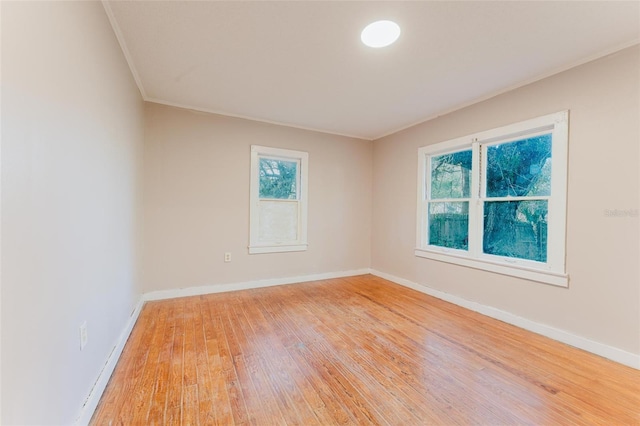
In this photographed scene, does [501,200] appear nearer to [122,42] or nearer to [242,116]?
[242,116]

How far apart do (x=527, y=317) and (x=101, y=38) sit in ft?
13.5

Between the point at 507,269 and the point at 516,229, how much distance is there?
429mm

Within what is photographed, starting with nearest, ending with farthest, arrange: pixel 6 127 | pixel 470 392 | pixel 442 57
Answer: pixel 6 127 → pixel 470 392 → pixel 442 57

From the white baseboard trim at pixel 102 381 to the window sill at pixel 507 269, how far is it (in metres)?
3.47

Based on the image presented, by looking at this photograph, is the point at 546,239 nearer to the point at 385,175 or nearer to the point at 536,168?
the point at 536,168

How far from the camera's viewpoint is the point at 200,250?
354 centimetres

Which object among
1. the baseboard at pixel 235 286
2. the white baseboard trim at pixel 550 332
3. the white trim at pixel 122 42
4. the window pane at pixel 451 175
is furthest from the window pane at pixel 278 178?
the white baseboard trim at pixel 550 332

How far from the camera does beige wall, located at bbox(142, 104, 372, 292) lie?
10.9 feet

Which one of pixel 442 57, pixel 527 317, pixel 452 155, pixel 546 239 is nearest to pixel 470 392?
pixel 527 317

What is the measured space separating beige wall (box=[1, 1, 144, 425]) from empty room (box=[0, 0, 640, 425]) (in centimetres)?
1

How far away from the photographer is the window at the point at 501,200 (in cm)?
249

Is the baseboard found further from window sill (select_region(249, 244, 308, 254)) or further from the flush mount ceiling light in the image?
the flush mount ceiling light

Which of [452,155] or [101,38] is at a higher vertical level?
[101,38]

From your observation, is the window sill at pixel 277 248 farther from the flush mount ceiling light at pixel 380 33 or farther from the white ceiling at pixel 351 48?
the flush mount ceiling light at pixel 380 33
